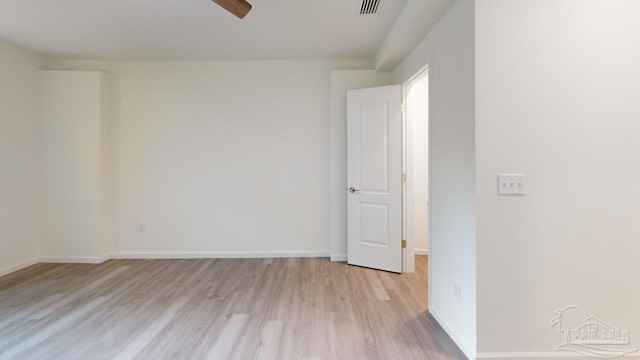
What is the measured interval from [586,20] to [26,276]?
5.47 meters

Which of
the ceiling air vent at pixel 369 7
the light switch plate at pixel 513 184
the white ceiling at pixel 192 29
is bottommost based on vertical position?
the light switch plate at pixel 513 184

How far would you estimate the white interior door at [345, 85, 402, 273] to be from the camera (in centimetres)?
→ 340

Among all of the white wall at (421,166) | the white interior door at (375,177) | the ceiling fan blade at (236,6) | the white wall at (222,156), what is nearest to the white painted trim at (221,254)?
the white wall at (222,156)

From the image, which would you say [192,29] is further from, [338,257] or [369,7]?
[338,257]

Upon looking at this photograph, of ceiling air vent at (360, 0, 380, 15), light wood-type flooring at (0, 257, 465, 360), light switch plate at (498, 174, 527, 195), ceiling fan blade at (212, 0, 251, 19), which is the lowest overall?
light wood-type flooring at (0, 257, 465, 360)

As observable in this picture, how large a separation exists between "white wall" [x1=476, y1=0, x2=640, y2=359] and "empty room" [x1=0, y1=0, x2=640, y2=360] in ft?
0.04

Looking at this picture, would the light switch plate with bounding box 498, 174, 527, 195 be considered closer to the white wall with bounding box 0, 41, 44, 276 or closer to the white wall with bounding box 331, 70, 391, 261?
the white wall with bounding box 331, 70, 391, 261

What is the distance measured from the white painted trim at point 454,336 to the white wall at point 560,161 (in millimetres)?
84

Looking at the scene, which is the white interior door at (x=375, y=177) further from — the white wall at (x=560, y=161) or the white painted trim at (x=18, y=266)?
the white painted trim at (x=18, y=266)

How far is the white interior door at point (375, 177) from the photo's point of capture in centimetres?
340

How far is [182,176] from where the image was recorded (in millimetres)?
3928

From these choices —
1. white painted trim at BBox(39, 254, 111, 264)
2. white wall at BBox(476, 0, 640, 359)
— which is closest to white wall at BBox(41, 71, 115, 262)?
white painted trim at BBox(39, 254, 111, 264)

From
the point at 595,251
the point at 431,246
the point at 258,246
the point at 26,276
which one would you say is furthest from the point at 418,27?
the point at 26,276

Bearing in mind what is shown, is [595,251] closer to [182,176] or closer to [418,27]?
[418,27]
